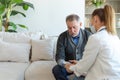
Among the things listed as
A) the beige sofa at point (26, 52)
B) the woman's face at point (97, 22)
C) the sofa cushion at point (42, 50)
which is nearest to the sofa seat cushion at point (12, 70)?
the beige sofa at point (26, 52)

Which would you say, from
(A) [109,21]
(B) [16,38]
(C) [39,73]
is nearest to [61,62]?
(C) [39,73]

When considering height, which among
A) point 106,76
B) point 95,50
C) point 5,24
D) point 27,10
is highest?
point 27,10

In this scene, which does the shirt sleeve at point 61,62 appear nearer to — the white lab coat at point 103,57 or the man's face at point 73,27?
the man's face at point 73,27

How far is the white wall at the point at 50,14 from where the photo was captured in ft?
11.9

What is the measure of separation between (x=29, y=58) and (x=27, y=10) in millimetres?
1037

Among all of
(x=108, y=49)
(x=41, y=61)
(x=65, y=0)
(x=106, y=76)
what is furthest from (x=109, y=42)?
(x=65, y=0)

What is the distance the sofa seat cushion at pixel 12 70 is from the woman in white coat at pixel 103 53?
858 mm

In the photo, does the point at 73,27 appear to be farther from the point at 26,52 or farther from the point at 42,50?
the point at 26,52

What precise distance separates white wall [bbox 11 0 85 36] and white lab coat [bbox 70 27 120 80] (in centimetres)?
206

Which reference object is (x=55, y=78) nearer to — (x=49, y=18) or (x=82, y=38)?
(x=82, y=38)

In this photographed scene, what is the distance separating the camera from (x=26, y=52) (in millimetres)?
2887

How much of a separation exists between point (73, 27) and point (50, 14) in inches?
55.2

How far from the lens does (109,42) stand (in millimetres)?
1580

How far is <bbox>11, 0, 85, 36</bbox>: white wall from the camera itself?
362 centimetres
